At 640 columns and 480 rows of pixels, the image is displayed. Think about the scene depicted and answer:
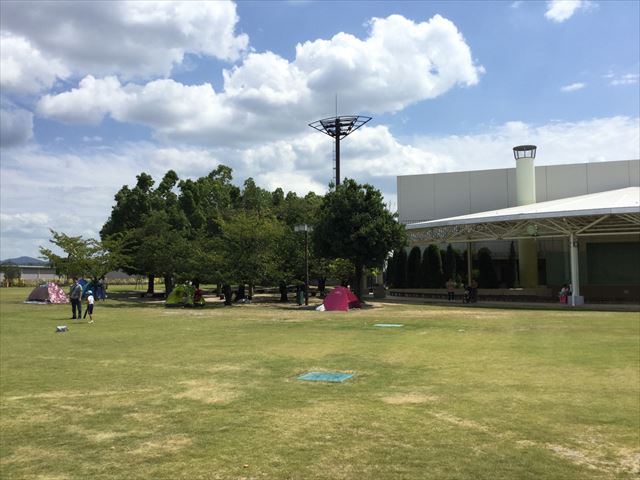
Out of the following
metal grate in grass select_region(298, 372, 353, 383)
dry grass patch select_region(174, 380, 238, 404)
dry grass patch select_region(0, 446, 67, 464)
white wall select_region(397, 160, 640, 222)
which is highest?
white wall select_region(397, 160, 640, 222)

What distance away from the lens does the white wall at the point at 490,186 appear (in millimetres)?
45625

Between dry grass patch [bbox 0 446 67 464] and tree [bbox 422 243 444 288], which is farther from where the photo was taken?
tree [bbox 422 243 444 288]

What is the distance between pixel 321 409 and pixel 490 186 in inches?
1708

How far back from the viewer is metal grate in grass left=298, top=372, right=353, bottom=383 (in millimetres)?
10031

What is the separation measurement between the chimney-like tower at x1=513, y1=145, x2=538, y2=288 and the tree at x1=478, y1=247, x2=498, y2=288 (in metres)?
1.98

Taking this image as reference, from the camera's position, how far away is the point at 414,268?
45.8 m

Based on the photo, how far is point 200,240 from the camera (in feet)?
127

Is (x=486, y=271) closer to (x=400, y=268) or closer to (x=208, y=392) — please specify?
(x=400, y=268)

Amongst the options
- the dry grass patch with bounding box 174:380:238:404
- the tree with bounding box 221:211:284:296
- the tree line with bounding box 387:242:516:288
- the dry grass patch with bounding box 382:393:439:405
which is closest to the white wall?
the tree line with bounding box 387:242:516:288

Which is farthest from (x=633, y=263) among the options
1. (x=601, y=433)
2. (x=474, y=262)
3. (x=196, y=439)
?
(x=196, y=439)

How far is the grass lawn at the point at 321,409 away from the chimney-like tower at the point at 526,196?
2660 cm

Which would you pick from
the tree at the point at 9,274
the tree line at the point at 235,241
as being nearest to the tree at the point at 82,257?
the tree line at the point at 235,241

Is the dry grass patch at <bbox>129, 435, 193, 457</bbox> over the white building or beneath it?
beneath

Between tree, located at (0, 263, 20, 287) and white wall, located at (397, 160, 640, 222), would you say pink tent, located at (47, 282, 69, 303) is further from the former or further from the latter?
tree, located at (0, 263, 20, 287)
